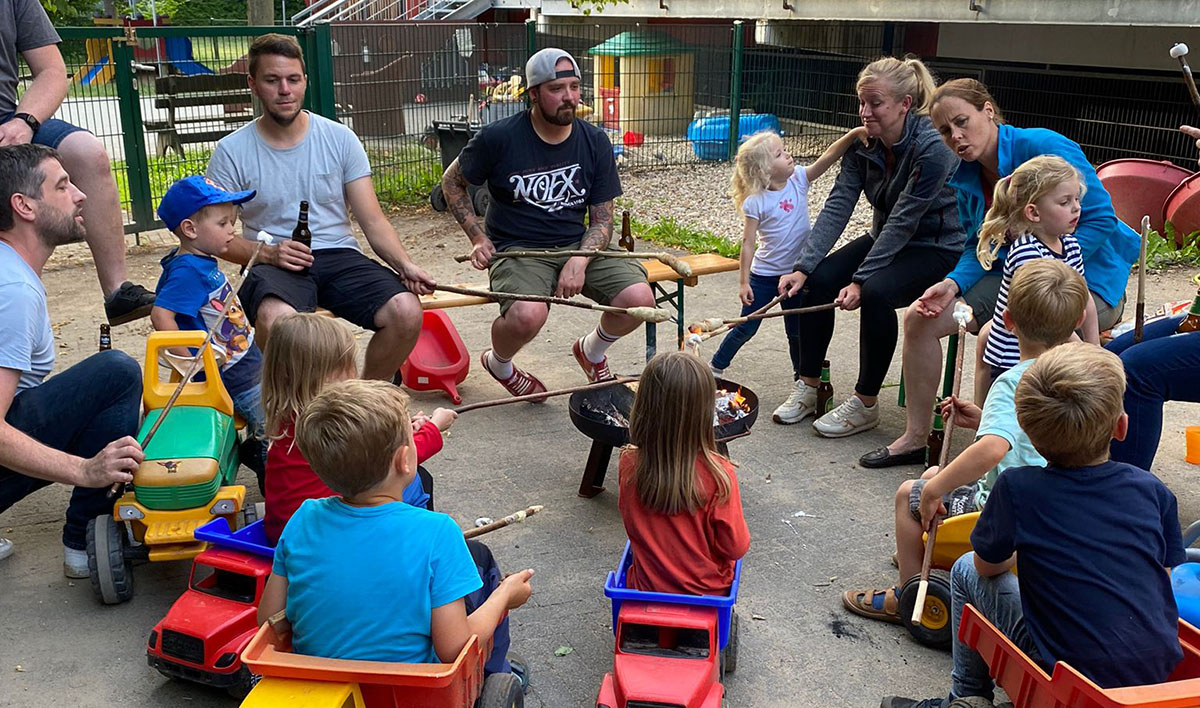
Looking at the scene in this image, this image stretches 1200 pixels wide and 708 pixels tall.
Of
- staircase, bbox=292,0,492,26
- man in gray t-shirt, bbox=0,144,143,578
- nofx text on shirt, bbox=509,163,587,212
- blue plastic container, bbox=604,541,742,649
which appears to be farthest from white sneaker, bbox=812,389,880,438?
staircase, bbox=292,0,492,26

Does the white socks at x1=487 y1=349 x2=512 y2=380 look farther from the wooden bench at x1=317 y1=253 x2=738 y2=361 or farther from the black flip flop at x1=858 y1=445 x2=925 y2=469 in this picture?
the black flip flop at x1=858 y1=445 x2=925 y2=469

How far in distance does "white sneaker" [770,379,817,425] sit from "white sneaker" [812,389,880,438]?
0.13 metres

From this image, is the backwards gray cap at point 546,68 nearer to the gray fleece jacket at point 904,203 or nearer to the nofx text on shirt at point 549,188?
the nofx text on shirt at point 549,188

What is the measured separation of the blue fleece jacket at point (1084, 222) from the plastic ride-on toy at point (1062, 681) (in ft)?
6.26

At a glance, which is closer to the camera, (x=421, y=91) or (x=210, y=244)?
(x=210, y=244)

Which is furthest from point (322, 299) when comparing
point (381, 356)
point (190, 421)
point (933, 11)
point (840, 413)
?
point (933, 11)

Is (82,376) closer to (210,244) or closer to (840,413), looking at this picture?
(210,244)

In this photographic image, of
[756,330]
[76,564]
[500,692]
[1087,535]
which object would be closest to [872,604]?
[1087,535]

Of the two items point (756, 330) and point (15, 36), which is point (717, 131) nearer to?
point (756, 330)

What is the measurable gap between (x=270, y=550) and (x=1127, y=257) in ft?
10.6

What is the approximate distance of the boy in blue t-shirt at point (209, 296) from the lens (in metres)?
3.61

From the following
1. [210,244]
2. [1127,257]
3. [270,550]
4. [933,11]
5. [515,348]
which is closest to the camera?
[270,550]

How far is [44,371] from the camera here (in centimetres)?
331

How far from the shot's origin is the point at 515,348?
15.3 feet
